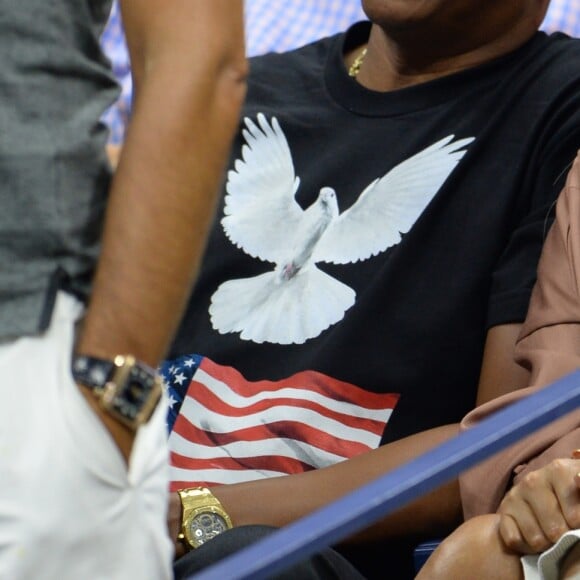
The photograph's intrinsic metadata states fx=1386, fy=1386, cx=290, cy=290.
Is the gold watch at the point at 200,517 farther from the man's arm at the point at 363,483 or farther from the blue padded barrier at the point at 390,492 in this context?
the blue padded barrier at the point at 390,492

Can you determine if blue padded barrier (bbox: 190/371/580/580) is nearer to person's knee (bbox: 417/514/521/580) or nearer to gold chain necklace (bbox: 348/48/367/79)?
person's knee (bbox: 417/514/521/580)

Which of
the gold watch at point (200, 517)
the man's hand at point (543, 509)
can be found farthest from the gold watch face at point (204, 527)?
the man's hand at point (543, 509)

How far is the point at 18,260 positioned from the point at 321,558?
0.45 meters

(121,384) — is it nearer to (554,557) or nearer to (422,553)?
(554,557)

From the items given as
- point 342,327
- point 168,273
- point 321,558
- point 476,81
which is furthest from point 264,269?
point 168,273

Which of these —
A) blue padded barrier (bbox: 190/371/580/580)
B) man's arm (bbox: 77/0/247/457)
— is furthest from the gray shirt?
blue padded barrier (bbox: 190/371/580/580)

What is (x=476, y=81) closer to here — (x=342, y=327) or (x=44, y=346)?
(x=342, y=327)

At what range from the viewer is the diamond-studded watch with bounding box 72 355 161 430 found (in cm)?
83

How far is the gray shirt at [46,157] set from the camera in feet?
Result: 2.80

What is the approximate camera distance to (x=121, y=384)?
84 centimetres

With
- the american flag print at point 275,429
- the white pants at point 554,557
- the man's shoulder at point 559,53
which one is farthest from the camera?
the man's shoulder at point 559,53

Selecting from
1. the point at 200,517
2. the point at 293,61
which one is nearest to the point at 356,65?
the point at 293,61

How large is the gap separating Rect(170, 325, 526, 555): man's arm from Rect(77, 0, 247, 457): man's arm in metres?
0.56

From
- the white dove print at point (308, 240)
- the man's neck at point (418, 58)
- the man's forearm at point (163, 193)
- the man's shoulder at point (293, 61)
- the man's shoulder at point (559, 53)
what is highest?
the man's forearm at point (163, 193)
